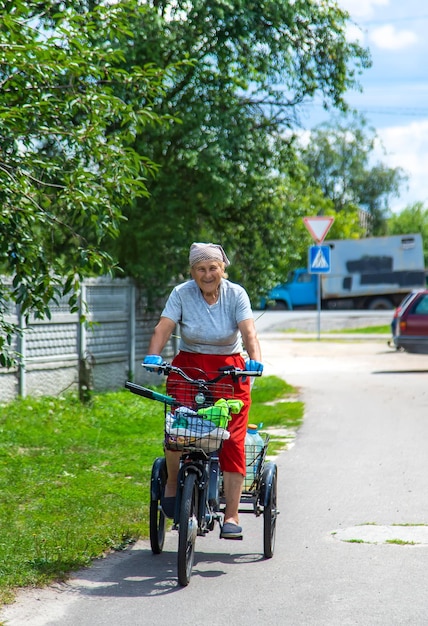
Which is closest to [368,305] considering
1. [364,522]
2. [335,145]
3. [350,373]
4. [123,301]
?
[335,145]

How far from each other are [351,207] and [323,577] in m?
64.8

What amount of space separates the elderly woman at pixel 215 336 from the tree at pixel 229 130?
8.49 m

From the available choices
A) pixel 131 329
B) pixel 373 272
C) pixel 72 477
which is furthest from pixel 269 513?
pixel 373 272

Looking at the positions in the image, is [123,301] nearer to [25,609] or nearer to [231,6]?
[231,6]

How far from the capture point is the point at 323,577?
5.57 m

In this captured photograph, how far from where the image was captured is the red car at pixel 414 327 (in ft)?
67.2

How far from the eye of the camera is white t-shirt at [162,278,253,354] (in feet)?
19.5

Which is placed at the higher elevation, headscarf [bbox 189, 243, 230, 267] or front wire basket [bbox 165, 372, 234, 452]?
headscarf [bbox 189, 243, 230, 267]

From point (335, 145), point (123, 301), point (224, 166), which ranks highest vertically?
point (335, 145)

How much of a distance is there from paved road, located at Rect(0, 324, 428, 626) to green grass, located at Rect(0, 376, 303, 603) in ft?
0.75

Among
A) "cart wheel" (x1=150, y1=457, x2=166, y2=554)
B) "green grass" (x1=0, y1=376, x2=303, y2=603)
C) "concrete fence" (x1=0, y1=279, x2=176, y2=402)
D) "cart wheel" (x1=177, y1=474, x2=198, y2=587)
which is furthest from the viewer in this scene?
"concrete fence" (x1=0, y1=279, x2=176, y2=402)

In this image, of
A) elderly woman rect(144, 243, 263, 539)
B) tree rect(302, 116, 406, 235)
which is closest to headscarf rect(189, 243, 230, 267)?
elderly woman rect(144, 243, 263, 539)

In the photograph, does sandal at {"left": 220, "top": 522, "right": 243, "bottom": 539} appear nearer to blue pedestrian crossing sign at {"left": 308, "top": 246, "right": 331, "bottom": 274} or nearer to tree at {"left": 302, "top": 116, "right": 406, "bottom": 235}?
blue pedestrian crossing sign at {"left": 308, "top": 246, "right": 331, "bottom": 274}

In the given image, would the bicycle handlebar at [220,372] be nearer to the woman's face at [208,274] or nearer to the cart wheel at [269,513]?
the woman's face at [208,274]
